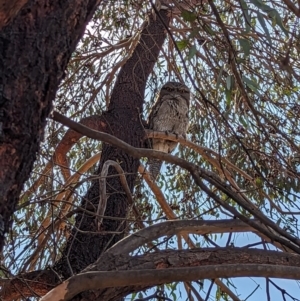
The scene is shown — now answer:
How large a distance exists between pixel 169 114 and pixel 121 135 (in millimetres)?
1194

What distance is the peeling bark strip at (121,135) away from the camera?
8.73 ft

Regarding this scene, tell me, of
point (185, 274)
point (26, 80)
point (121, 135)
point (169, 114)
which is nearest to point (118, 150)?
point (121, 135)

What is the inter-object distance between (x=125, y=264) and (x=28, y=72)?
896mm

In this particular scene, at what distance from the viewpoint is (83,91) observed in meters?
3.16

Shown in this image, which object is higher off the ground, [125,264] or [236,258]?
[236,258]

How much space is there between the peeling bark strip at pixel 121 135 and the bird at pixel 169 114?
67 cm

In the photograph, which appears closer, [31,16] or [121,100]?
[31,16]

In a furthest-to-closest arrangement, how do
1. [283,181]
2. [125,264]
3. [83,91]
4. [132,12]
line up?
[132,12] → [83,91] → [283,181] → [125,264]

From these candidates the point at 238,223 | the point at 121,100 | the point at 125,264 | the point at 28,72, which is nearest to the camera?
the point at 28,72

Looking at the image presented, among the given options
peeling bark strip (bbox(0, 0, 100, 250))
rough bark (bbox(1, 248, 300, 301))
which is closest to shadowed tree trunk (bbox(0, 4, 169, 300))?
rough bark (bbox(1, 248, 300, 301))

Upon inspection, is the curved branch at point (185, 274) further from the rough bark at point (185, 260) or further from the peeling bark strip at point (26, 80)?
the peeling bark strip at point (26, 80)

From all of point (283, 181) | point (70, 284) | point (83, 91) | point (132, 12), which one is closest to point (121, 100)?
point (83, 91)

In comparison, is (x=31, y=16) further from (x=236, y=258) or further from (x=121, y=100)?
(x=121, y=100)

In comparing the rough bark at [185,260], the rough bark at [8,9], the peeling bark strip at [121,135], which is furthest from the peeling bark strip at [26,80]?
the peeling bark strip at [121,135]
